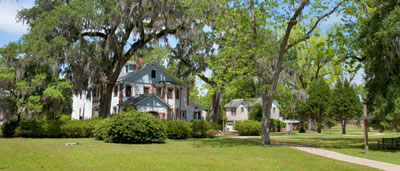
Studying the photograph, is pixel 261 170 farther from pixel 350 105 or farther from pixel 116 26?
pixel 350 105

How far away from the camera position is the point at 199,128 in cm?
2666

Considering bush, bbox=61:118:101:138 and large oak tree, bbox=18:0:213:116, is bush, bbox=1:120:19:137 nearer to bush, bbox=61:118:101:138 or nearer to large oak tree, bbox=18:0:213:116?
bush, bbox=61:118:101:138

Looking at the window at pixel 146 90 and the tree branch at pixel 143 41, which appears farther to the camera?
the window at pixel 146 90

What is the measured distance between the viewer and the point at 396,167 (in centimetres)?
1097

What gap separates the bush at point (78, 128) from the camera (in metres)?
23.0

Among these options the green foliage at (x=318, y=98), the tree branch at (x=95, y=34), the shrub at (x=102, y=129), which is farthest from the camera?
the green foliage at (x=318, y=98)

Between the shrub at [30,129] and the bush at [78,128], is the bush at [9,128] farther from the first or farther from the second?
the bush at [78,128]

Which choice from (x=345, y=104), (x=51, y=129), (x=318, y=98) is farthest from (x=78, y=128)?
(x=345, y=104)

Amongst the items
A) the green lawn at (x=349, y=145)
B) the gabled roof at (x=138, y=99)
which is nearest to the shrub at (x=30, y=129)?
the gabled roof at (x=138, y=99)

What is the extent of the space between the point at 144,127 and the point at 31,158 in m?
8.59

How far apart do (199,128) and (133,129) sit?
8721mm

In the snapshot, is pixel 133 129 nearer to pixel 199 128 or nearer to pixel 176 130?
pixel 176 130

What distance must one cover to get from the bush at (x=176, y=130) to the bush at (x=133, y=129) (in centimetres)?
455

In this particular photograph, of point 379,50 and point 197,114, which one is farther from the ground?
point 379,50
